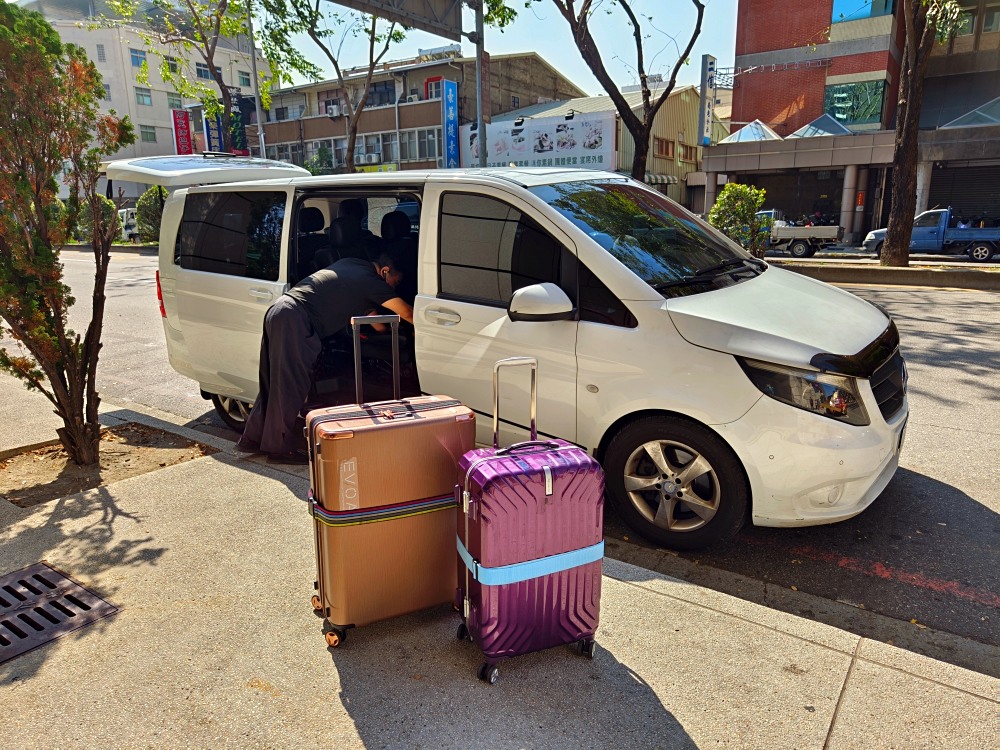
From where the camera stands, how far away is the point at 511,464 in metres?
2.50

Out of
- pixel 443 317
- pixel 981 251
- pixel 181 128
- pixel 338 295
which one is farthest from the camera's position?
pixel 181 128

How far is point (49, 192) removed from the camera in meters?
4.49

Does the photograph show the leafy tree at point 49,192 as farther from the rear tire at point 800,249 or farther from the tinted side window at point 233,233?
the rear tire at point 800,249

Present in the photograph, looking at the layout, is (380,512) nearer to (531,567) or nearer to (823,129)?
(531,567)

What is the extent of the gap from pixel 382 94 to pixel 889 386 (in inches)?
1706

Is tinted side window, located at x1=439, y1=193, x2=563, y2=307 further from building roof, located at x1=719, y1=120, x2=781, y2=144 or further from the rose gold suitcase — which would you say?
building roof, located at x1=719, y1=120, x2=781, y2=144

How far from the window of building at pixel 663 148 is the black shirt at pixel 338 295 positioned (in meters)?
34.3

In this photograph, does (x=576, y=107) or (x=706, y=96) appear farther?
(x=576, y=107)

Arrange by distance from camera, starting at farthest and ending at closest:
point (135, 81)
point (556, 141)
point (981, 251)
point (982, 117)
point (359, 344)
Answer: point (135, 81) < point (556, 141) < point (982, 117) < point (981, 251) < point (359, 344)

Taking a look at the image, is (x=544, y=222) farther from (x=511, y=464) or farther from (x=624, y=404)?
(x=511, y=464)

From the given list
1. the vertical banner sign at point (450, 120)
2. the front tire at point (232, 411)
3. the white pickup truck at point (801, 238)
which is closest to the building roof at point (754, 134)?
the white pickup truck at point (801, 238)

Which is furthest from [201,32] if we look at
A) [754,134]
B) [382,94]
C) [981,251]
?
[981,251]

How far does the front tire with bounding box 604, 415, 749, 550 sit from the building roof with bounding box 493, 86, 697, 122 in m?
31.3

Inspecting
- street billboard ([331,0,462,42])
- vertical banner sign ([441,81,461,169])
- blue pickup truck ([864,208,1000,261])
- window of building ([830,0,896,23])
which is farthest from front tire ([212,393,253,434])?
Answer: vertical banner sign ([441,81,461,169])
